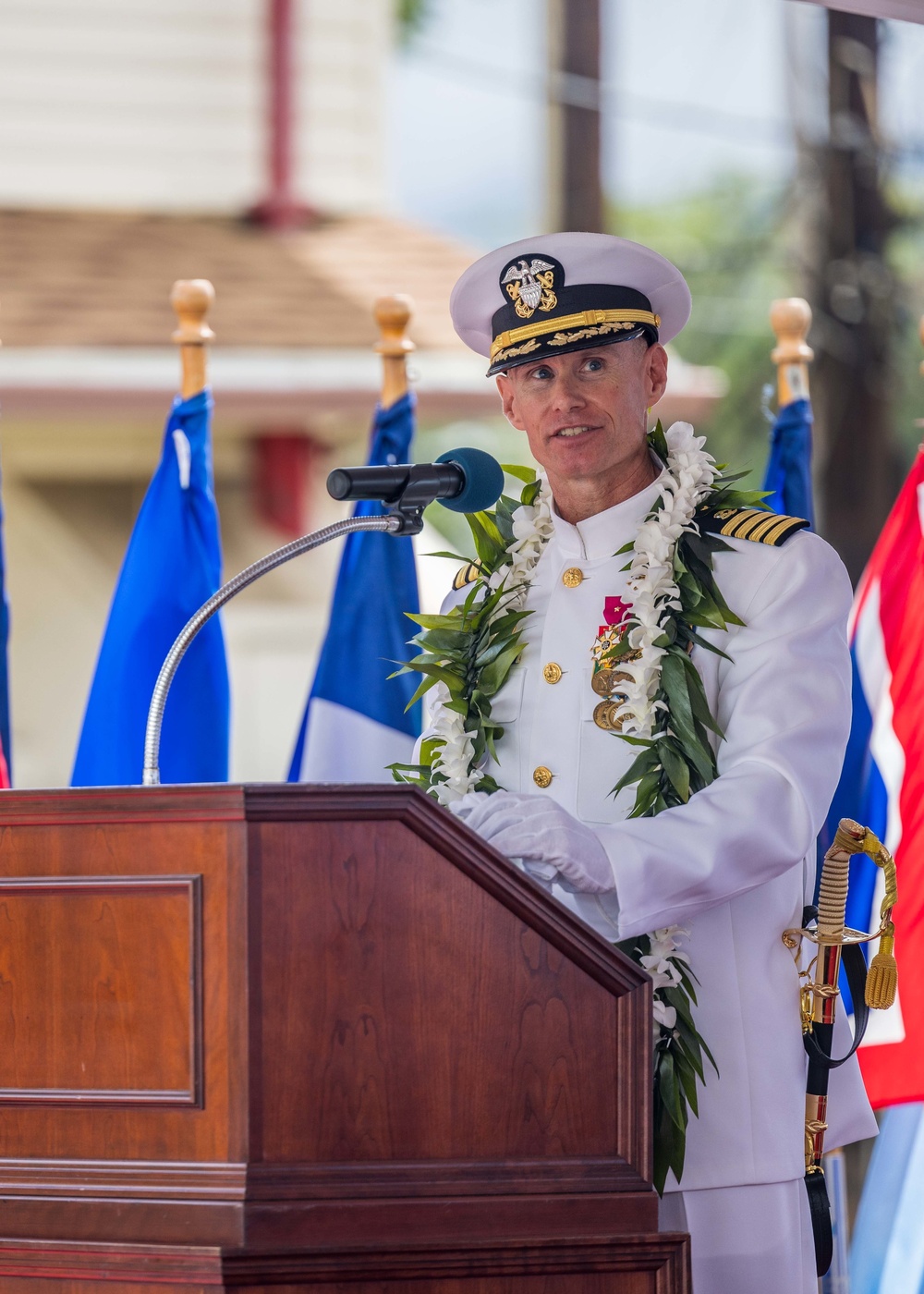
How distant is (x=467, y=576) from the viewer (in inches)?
109

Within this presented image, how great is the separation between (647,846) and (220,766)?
188 centimetres

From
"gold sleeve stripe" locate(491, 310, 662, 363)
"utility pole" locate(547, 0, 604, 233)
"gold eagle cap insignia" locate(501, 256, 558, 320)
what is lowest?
"gold sleeve stripe" locate(491, 310, 662, 363)

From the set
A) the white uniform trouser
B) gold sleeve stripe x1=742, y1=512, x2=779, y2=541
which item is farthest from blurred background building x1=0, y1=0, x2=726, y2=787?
the white uniform trouser

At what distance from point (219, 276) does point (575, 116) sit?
14.7 feet

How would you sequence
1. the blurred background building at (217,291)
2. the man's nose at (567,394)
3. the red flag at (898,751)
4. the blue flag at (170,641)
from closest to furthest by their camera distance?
1. the man's nose at (567,394)
2. the red flag at (898,751)
3. the blue flag at (170,641)
4. the blurred background building at (217,291)

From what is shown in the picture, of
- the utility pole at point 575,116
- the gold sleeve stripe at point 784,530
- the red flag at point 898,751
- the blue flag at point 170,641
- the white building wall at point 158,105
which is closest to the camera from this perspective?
the gold sleeve stripe at point 784,530

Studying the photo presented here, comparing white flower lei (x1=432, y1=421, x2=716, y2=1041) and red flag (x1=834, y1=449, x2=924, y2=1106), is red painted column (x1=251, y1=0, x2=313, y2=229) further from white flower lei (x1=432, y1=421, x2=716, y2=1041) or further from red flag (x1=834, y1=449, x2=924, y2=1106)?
white flower lei (x1=432, y1=421, x2=716, y2=1041)

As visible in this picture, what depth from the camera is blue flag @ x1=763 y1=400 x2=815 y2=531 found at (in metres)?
3.91

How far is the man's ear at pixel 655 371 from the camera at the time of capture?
261 cm

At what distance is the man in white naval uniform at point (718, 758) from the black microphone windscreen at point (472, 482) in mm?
363

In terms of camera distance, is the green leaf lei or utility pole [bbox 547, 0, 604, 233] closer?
the green leaf lei

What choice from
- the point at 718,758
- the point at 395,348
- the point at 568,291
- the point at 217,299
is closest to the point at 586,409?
the point at 568,291

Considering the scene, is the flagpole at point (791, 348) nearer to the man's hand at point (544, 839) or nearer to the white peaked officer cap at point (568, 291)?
the white peaked officer cap at point (568, 291)

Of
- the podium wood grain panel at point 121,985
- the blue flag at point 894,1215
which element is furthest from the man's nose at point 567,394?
the blue flag at point 894,1215
